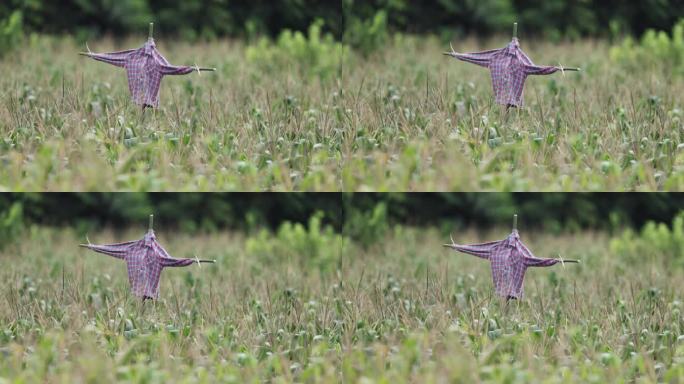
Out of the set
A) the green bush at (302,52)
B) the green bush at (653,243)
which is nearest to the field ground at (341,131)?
the green bush at (302,52)

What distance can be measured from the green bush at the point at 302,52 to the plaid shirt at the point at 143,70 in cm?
75

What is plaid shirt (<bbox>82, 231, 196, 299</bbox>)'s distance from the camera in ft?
20.2

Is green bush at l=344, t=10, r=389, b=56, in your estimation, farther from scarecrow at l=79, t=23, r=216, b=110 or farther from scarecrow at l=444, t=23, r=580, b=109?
A: scarecrow at l=79, t=23, r=216, b=110

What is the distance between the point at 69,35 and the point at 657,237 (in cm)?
398

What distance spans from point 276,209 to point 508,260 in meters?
1.49

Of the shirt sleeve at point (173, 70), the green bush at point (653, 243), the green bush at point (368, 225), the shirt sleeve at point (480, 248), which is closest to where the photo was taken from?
the shirt sleeve at point (173, 70)

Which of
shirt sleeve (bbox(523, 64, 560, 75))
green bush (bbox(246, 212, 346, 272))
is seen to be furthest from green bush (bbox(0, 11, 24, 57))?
shirt sleeve (bbox(523, 64, 560, 75))

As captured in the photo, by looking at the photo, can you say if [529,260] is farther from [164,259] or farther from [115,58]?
[115,58]

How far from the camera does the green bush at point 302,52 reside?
21.7ft

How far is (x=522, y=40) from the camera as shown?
6977 mm

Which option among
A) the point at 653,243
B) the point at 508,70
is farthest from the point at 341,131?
the point at 653,243

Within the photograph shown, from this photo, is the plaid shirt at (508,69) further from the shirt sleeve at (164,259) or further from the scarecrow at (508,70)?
the shirt sleeve at (164,259)

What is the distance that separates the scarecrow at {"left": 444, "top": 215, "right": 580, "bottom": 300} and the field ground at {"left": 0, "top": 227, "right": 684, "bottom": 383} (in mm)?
96

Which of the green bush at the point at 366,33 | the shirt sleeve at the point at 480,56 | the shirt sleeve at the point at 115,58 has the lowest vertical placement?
the shirt sleeve at the point at 115,58
